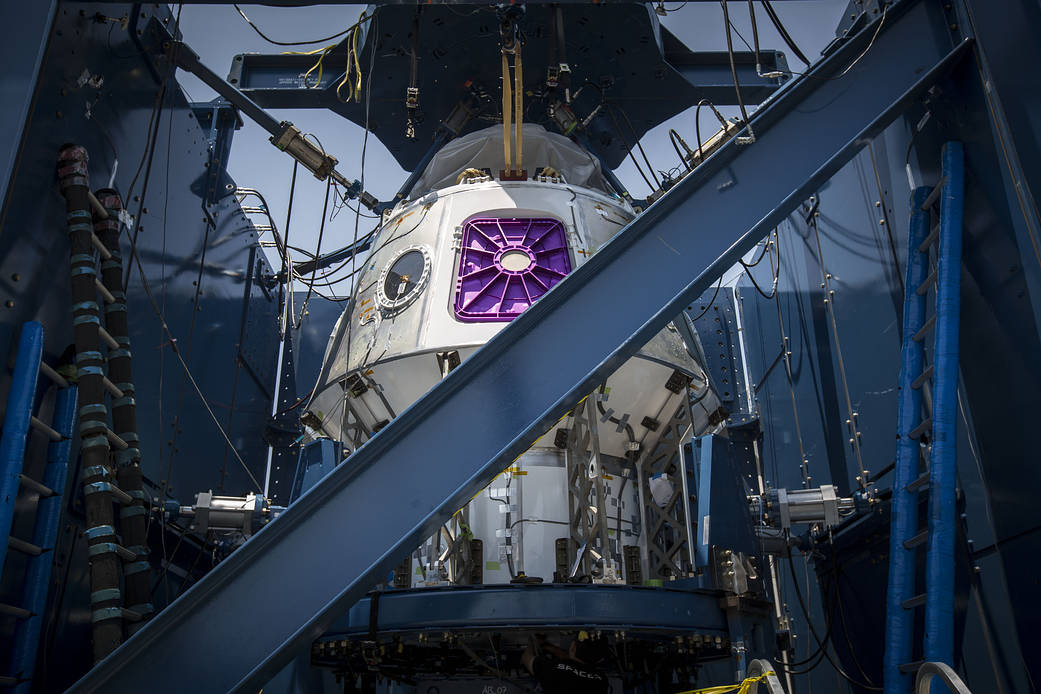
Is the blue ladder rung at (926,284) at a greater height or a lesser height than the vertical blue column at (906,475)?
greater

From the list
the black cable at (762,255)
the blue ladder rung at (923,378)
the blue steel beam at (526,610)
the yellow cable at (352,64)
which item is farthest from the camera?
the black cable at (762,255)

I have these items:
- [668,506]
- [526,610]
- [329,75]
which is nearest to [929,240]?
[668,506]

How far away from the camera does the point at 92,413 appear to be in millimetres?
4215

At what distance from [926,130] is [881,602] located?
3111 millimetres

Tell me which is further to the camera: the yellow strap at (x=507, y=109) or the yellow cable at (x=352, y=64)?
the yellow strap at (x=507, y=109)

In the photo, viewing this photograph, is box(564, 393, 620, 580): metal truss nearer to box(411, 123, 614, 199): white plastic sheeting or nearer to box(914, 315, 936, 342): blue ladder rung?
box(914, 315, 936, 342): blue ladder rung

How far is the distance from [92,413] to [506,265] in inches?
121

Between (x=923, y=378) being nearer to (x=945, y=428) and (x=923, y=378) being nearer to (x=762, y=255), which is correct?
(x=945, y=428)

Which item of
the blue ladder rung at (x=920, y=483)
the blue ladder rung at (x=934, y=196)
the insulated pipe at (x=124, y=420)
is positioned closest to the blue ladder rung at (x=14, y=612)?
the insulated pipe at (x=124, y=420)

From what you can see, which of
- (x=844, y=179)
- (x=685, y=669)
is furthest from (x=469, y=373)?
(x=844, y=179)

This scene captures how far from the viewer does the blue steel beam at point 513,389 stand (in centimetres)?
308

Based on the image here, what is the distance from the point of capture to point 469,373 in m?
3.46

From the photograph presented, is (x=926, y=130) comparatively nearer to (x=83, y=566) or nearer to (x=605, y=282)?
(x=605, y=282)

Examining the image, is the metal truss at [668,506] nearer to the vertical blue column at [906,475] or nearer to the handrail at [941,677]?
the vertical blue column at [906,475]
